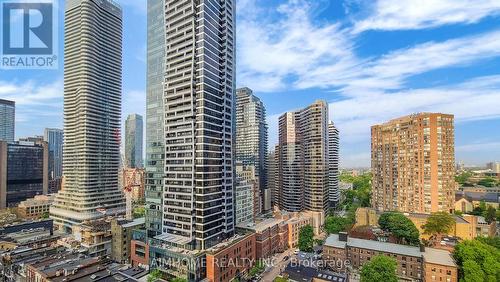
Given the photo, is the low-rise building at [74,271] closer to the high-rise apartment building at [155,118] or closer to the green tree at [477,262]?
the high-rise apartment building at [155,118]

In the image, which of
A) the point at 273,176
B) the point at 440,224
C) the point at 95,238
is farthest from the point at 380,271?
the point at 273,176

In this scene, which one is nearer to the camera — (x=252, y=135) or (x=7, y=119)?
(x=252, y=135)

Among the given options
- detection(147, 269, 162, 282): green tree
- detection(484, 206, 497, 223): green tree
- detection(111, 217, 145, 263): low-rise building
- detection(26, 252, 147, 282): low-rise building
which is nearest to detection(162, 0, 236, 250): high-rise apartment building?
detection(147, 269, 162, 282): green tree

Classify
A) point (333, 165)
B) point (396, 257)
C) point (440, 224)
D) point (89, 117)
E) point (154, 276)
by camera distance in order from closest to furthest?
1. point (154, 276)
2. point (396, 257)
3. point (440, 224)
4. point (89, 117)
5. point (333, 165)

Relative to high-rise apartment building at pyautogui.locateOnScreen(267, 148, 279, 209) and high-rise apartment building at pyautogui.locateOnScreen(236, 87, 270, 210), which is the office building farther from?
high-rise apartment building at pyautogui.locateOnScreen(267, 148, 279, 209)

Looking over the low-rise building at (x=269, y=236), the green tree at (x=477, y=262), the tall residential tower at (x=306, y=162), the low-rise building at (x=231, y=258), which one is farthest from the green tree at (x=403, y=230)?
the low-rise building at (x=231, y=258)

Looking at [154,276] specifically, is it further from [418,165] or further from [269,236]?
[418,165]
